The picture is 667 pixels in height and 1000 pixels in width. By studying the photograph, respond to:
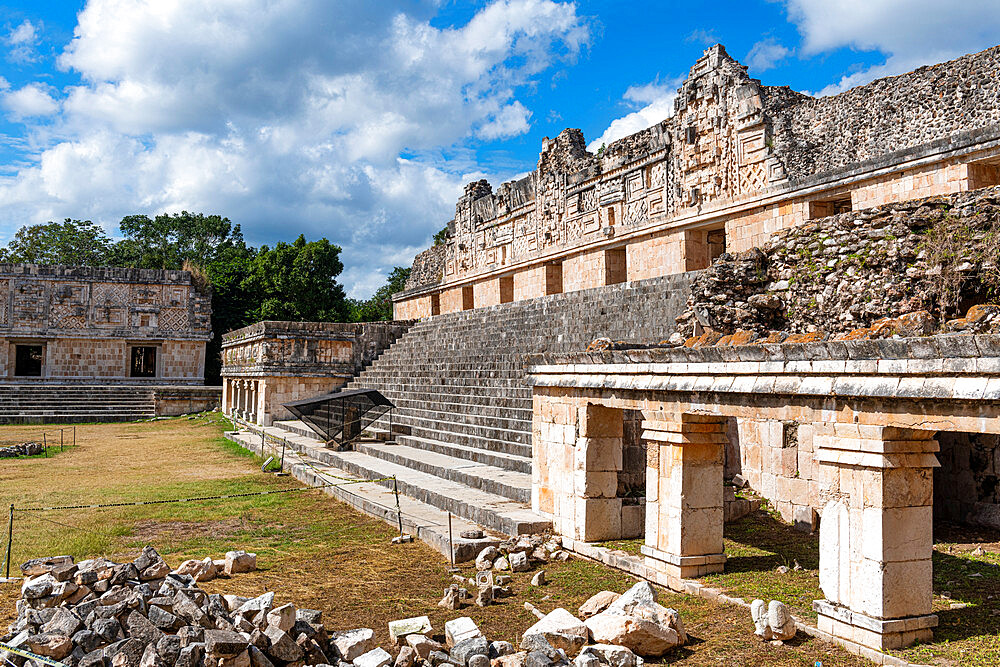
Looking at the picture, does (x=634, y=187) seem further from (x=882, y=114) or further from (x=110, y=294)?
(x=110, y=294)

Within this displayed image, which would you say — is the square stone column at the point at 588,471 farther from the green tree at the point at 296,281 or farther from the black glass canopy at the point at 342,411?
the green tree at the point at 296,281

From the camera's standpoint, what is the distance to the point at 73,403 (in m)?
23.7

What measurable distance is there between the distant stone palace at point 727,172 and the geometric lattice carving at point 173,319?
15591 mm

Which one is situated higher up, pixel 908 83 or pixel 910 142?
pixel 908 83

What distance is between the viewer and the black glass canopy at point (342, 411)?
490 inches

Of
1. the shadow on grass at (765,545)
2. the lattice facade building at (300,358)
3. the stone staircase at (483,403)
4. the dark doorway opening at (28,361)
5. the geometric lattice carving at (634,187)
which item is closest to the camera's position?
the shadow on grass at (765,545)

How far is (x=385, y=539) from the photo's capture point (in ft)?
23.8

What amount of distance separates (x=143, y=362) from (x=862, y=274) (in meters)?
32.3

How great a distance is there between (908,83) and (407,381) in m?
10.9

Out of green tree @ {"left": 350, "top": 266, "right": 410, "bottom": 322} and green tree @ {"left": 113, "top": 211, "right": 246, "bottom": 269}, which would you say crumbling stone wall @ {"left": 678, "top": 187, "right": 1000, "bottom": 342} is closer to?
green tree @ {"left": 350, "top": 266, "right": 410, "bottom": 322}

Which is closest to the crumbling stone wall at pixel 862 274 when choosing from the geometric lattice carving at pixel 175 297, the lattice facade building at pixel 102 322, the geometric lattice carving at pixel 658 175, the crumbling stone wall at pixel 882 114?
the crumbling stone wall at pixel 882 114

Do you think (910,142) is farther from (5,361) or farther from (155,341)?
(5,361)

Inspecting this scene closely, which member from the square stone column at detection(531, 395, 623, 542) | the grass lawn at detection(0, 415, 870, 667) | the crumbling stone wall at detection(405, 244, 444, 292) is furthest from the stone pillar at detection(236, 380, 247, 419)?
the square stone column at detection(531, 395, 623, 542)

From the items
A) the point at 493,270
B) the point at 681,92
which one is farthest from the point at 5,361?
the point at 681,92
